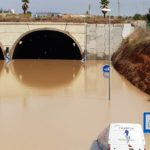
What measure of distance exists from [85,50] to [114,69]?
817 cm

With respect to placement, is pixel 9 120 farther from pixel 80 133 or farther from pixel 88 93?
pixel 88 93

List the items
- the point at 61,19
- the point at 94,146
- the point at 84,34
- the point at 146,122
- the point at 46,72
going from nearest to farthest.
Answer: the point at 146,122
the point at 94,146
the point at 46,72
the point at 84,34
the point at 61,19

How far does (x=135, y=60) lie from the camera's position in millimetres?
39281

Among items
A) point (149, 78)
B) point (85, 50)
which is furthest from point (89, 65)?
point (149, 78)

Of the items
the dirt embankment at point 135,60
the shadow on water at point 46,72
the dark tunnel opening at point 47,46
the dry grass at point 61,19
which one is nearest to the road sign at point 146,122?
the dirt embankment at point 135,60

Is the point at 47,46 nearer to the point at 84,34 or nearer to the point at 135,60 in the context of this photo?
the point at 84,34

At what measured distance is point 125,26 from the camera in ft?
174

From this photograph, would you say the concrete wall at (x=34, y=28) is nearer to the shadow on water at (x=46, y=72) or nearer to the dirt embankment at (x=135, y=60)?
the shadow on water at (x=46, y=72)

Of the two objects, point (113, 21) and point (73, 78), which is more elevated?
point (113, 21)

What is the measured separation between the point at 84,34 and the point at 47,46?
28.4ft

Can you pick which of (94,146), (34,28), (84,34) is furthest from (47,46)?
(94,146)

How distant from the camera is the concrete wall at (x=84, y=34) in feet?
171

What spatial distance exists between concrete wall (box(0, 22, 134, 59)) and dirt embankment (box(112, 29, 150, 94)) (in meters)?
1.43

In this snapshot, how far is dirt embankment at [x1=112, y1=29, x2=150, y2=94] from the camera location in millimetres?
33000
